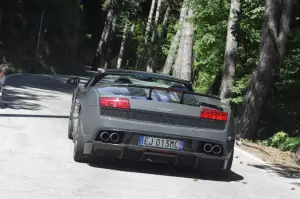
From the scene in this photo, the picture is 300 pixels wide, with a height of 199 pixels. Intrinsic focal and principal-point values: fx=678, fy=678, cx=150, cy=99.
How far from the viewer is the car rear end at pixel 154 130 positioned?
8352 millimetres

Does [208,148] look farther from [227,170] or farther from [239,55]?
[239,55]

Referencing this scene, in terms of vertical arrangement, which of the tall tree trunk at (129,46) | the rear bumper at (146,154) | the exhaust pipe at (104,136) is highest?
the tall tree trunk at (129,46)

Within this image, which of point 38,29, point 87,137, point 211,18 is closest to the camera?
point 87,137

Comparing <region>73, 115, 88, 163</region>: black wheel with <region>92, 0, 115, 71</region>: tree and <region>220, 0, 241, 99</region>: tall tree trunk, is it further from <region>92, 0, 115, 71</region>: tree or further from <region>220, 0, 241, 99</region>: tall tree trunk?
<region>92, 0, 115, 71</region>: tree

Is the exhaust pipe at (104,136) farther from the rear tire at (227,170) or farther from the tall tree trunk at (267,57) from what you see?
the tall tree trunk at (267,57)

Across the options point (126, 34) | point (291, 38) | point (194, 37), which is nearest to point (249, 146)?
point (291, 38)

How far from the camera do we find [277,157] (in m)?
12.9

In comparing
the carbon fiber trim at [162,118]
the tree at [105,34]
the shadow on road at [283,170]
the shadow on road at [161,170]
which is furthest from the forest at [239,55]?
the tree at [105,34]

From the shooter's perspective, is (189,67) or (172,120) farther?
(189,67)

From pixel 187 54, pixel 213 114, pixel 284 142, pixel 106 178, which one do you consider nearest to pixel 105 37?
pixel 187 54

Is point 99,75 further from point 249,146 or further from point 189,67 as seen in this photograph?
point 189,67

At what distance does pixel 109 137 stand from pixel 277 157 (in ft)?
17.9

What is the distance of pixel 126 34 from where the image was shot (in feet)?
210

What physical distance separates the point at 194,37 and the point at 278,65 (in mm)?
10077
